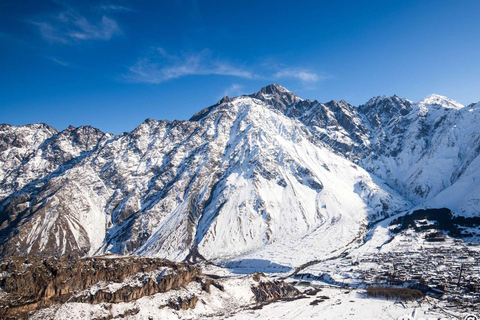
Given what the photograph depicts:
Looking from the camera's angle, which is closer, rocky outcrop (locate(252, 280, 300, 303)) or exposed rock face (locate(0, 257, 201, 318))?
exposed rock face (locate(0, 257, 201, 318))

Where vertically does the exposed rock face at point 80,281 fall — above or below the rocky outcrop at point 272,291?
above

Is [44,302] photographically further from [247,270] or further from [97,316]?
[247,270]

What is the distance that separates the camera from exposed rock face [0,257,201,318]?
60.3 m

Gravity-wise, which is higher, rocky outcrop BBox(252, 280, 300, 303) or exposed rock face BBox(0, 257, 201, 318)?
exposed rock face BBox(0, 257, 201, 318)

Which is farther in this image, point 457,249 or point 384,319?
point 457,249

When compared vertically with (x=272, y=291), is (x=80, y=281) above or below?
above

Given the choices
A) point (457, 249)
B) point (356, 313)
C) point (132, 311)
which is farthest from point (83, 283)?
point (457, 249)

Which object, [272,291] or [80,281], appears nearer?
[80,281]

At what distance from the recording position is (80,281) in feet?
226

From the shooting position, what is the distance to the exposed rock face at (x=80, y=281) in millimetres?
60312

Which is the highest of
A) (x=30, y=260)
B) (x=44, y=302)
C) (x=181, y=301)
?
(x=30, y=260)

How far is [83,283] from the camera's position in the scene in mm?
69062

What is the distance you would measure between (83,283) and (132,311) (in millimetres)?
13129

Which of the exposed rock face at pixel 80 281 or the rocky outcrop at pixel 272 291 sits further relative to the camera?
the rocky outcrop at pixel 272 291
